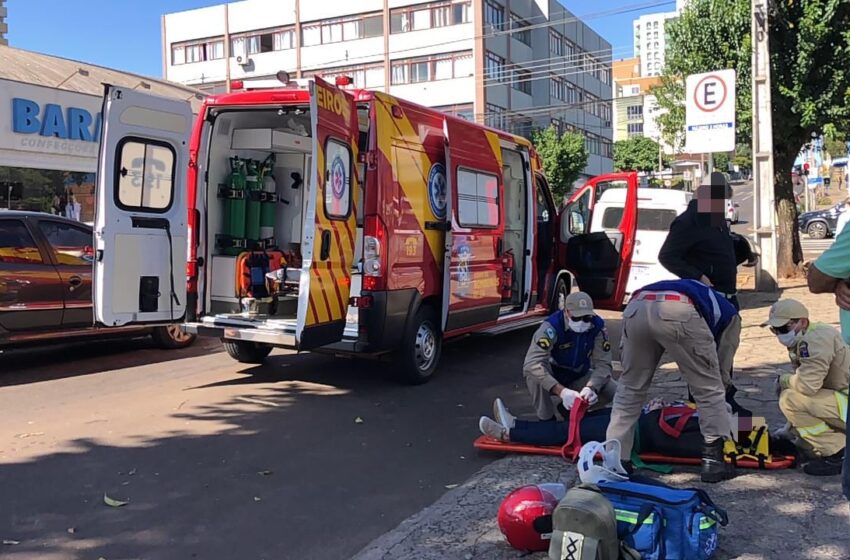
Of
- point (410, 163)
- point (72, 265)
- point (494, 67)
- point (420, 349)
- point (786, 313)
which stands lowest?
point (420, 349)

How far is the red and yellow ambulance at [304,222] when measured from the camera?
6246mm

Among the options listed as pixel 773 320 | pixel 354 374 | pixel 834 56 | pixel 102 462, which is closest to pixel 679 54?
pixel 834 56

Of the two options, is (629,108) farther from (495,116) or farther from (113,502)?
(113,502)

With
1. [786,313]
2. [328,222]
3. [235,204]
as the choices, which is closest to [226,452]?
[328,222]

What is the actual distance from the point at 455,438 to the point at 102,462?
2429 mm

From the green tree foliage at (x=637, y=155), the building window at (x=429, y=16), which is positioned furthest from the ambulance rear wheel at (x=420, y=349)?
A: the green tree foliage at (x=637, y=155)

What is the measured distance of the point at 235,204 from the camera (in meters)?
7.68

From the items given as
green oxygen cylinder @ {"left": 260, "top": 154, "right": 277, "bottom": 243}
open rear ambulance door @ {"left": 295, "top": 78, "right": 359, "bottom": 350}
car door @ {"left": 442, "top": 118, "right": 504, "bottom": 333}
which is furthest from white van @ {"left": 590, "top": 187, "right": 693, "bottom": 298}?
open rear ambulance door @ {"left": 295, "top": 78, "right": 359, "bottom": 350}

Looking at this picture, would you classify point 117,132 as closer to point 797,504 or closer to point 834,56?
point 797,504

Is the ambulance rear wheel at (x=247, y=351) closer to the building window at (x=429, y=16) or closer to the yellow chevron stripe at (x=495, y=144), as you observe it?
the yellow chevron stripe at (x=495, y=144)

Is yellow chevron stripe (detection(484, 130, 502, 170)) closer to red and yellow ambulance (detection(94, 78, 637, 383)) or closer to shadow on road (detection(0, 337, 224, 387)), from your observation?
red and yellow ambulance (detection(94, 78, 637, 383))

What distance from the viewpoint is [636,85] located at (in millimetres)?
124125

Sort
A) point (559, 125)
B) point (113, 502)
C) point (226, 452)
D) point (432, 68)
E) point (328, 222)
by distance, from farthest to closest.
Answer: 1. point (559, 125)
2. point (432, 68)
3. point (328, 222)
4. point (226, 452)
5. point (113, 502)

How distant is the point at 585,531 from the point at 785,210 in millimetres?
13547
